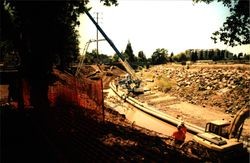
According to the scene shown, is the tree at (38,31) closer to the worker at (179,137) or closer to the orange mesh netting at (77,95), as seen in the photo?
the orange mesh netting at (77,95)

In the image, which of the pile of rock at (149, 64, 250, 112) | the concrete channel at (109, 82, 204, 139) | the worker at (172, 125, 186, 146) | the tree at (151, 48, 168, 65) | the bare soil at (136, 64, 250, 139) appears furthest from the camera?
the tree at (151, 48, 168, 65)

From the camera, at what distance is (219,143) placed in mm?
9531

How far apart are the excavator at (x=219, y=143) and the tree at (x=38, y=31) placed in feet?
21.6

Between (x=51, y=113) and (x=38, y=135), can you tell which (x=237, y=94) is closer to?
(x=51, y=113)

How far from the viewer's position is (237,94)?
25328mm

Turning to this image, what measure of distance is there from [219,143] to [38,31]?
313 inches

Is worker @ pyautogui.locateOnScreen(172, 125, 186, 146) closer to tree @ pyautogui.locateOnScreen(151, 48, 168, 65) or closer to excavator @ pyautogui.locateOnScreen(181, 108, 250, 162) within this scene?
excavator @ pyautogui.locateOnScreen(181, 108, 250, 162)

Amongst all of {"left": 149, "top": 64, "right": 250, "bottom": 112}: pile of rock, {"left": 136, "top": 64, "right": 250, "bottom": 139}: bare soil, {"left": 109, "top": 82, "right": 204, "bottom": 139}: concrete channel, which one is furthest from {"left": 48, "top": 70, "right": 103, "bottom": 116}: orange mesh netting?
{"left": 149, "top": 64, "right": 250, "bottom": 112}: pile of rock

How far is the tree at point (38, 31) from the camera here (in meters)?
9.75

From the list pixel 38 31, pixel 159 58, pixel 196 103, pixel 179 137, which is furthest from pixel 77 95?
pixel 159 58

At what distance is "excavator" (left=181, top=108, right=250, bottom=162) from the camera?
372 inches

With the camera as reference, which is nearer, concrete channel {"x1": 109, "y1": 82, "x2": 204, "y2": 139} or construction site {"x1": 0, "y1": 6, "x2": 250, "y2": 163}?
Answer: construction site {"x1": 0, "y1": 6, "x2": 250, "y2": 163}

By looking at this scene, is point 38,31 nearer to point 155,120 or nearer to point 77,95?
point 77,95

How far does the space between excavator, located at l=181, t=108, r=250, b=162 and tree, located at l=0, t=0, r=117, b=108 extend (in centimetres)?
657
